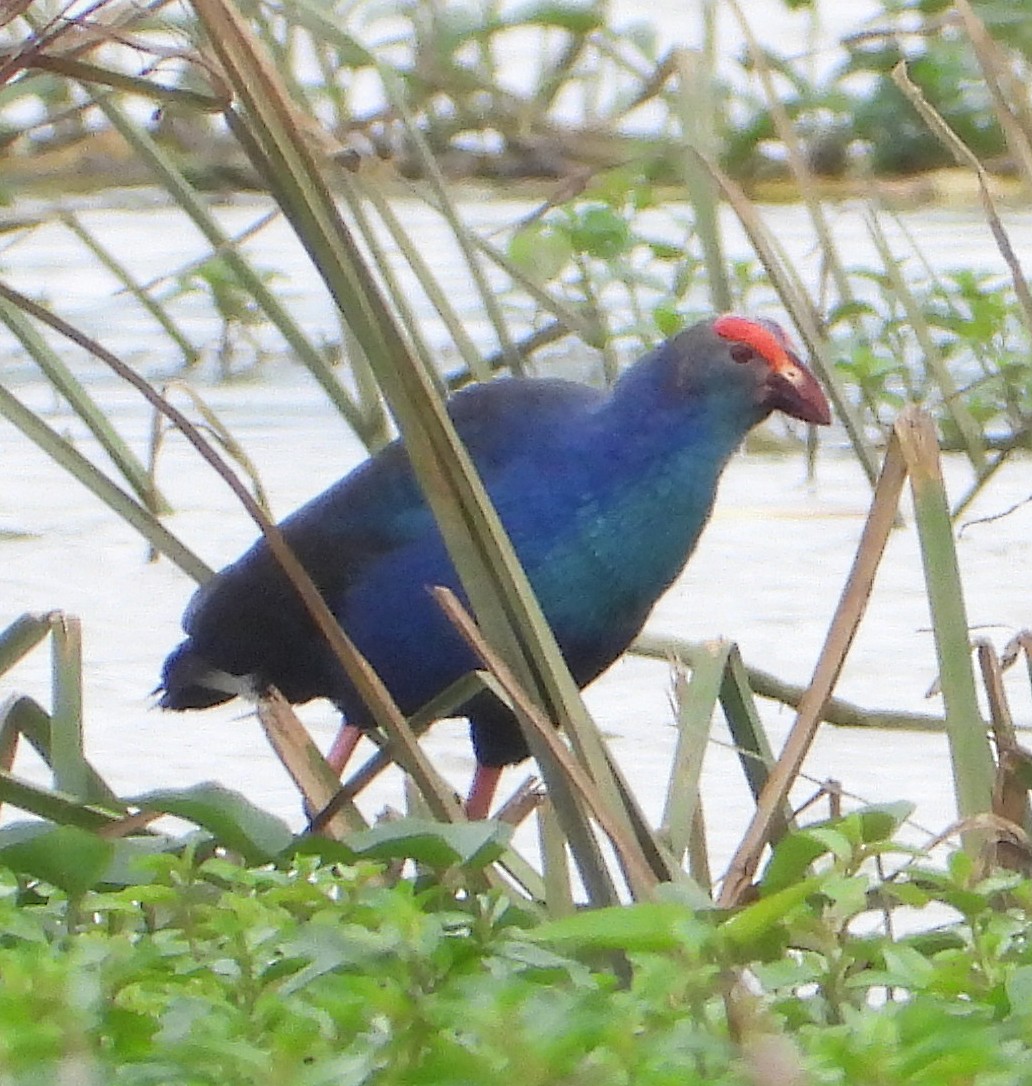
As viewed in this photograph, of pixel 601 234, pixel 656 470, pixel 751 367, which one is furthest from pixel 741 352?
pixel 601 234

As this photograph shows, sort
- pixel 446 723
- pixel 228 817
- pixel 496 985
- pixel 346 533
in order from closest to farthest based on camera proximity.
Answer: pixel 496 985 → pixel 228 817 → pixel 346 533 → pixel 446 723

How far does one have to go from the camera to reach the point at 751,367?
7.57 feet

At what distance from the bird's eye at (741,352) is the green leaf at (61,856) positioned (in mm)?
954

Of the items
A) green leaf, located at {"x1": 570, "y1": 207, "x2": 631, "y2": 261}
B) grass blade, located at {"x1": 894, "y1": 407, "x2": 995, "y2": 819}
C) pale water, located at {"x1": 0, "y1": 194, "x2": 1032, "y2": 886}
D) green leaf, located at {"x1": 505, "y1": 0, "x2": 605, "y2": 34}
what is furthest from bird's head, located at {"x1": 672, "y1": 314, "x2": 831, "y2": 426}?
green leaf, located at {"x1": 505, "y1": 0, "x2": 605, "y2": 34}

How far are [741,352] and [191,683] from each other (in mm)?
506

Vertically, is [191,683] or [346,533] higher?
[346,533]

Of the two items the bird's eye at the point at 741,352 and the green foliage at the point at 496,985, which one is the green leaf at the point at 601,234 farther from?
the green foliage at the point at 496,985

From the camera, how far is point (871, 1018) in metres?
1.15

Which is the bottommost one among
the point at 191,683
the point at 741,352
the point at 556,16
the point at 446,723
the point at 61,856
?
the point at 446,723

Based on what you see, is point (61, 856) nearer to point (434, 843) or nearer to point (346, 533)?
point (434, 843)

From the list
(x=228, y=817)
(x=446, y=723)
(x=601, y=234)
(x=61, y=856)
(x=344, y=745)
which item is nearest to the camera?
(x=61, y=856)

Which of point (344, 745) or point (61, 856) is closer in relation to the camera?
point (61, 856)

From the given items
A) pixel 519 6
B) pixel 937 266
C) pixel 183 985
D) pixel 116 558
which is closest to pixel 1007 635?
pixel 116 558

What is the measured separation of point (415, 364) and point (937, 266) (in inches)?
141
